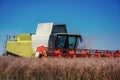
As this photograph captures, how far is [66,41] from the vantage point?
16.8 meters

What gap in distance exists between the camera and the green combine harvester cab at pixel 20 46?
17.3 meters

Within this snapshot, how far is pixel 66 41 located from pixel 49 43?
3.40ft

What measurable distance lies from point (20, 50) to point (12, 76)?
9597mm

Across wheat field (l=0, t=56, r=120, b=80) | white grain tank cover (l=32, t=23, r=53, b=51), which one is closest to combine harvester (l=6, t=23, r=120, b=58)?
white grain tank cover (l=32, t=23, r=53, b=51)

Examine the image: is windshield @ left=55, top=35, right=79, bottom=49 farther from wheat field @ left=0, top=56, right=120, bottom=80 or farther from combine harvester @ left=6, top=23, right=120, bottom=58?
wheat field @ left=0, top=56, right=120, bottom=80

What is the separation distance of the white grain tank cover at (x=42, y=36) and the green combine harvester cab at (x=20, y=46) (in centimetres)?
44

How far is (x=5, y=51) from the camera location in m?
18.8

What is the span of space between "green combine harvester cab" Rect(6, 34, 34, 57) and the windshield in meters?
1.75

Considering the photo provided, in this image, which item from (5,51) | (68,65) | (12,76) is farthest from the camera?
(5,51)

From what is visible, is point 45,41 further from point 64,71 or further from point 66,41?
point 64,71

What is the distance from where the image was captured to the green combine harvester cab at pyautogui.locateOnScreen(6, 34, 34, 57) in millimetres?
17281

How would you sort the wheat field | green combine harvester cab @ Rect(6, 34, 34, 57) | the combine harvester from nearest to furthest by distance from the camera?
the wheat field
the combine harvester
green combine harvester cab @ Rect(6, 34, 34, 57)

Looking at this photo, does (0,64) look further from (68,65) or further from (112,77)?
(112,77)

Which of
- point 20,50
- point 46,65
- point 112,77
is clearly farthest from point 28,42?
point 112,77
